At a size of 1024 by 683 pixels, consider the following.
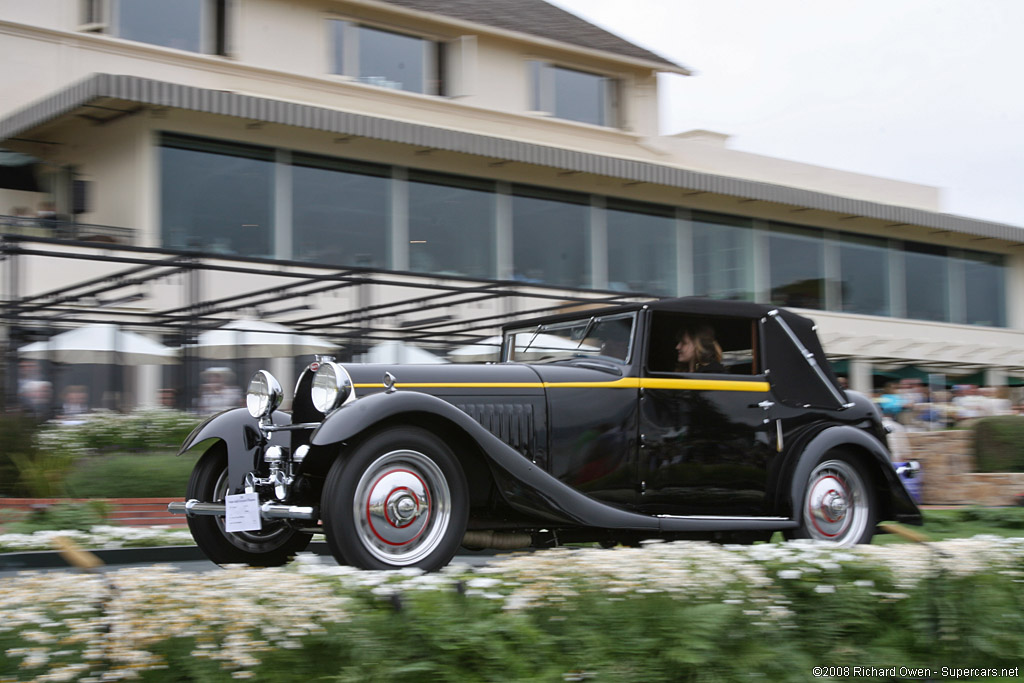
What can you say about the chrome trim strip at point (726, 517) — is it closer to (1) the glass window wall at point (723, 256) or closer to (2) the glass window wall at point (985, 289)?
(1) the glass window wall at point (723, 256)

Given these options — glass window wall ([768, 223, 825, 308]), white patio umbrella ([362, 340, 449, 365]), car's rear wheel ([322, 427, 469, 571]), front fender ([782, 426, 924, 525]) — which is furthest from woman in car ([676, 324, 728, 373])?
glass window wall ([768, 223, 825, 308])

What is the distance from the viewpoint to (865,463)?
7145mm

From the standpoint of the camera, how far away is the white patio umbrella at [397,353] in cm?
1528

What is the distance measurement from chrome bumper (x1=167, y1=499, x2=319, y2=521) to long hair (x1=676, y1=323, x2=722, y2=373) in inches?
106

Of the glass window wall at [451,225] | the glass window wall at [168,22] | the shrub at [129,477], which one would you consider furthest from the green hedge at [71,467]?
the glass window wall at [451,225]

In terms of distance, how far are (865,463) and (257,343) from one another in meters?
9.90

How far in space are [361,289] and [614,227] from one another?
37.0ft

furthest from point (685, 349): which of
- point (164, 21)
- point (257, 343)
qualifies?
point (164, 21)

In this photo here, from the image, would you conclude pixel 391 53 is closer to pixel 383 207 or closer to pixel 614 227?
pixel 383 207

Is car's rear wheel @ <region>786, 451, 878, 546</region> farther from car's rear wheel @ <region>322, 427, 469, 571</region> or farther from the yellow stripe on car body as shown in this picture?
car's rear wheel @ <region>322, 427, 469, 571</region>

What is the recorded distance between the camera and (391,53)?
22.4m

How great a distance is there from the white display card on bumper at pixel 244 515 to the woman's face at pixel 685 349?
2.85 meters

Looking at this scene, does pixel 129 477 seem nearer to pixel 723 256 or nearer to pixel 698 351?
pixel 698 351

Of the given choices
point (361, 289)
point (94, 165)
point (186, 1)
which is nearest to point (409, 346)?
point (361, 289)
